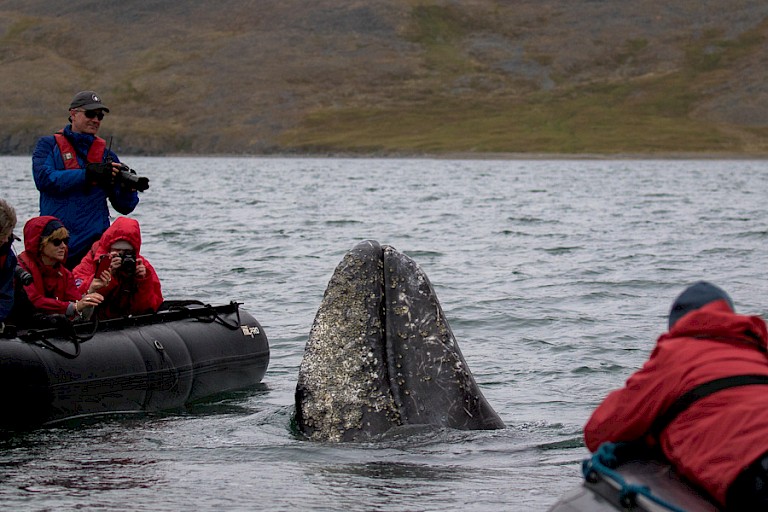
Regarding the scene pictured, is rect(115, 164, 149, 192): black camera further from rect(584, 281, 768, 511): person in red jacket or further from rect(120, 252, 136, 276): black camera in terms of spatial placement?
rect(584, 281, 768, 511): person in red jacket

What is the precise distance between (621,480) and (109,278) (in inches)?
235

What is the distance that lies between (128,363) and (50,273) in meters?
0.90

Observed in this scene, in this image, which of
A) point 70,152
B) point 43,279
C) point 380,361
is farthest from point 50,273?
point 380,361

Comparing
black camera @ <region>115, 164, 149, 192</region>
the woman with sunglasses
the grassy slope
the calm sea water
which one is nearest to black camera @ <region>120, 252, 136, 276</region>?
the woman with sunglasses

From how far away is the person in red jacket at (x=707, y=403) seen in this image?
4629 mm

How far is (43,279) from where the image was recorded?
32.1 feet

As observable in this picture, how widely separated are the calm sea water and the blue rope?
6.07ft

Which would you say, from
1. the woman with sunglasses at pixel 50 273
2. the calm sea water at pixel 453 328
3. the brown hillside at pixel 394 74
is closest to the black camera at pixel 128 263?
the woman with sunglasses at pixel 50 273

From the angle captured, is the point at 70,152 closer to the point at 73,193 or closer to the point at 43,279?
the point at 73,193

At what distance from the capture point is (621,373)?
463 inches

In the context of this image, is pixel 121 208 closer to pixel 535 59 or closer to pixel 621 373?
pixel 621 373

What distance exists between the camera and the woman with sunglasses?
9570 mm

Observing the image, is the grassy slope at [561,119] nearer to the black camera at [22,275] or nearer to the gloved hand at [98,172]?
the gloved hand at [98,172]

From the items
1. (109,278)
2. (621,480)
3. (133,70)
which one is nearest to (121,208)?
(109,278)
